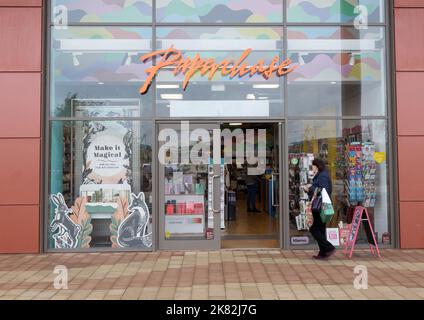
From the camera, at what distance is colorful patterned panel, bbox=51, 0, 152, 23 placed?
29.1 ft

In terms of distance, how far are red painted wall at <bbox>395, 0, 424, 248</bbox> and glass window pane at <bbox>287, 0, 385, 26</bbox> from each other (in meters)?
0.41

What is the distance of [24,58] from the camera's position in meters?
8.56

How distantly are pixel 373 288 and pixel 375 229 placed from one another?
3054 mm

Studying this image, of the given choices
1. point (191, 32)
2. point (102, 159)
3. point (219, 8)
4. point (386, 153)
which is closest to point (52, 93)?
point (102, 159)

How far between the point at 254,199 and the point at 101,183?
6.21 m

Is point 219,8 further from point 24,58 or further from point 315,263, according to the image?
point 315,263

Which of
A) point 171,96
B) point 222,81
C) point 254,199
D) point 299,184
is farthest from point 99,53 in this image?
point 254,199

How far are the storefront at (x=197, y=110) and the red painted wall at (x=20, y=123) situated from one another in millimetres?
220

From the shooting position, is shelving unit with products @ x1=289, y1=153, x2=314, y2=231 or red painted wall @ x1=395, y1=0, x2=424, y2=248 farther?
shelving unit with products @ x1=289, y1=153, x2=314, y2=231

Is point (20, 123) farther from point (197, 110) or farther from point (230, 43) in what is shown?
point (230, 43)

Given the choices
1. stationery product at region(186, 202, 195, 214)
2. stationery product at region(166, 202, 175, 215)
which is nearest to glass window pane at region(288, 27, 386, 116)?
stationery product at region(186, 202, 195, 214)

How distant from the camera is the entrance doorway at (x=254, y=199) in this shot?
9.68 m

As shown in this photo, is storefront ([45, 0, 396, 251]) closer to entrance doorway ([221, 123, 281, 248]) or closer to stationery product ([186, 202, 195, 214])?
stationery product ([186, 202, 195, 214])

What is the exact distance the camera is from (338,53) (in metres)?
9.03
